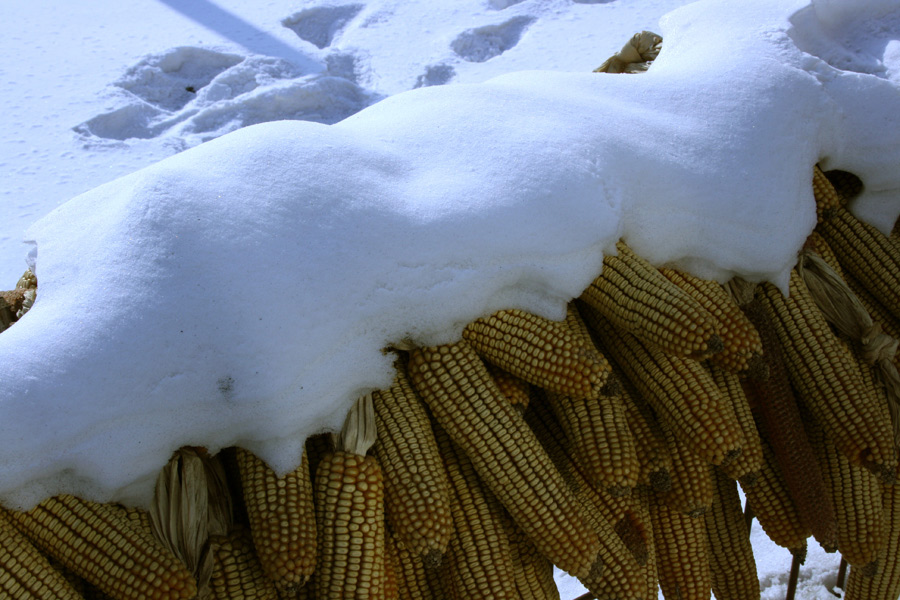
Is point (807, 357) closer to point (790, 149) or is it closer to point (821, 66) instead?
point (790, 149)

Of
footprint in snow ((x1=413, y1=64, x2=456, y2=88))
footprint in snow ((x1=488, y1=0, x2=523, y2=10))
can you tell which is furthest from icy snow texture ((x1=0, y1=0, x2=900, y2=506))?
footprint in snow ((x1=488, y1=0, x2=523, y2=10))

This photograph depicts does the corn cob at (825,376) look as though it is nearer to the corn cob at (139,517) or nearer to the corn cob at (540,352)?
the corn cob at (540,352)

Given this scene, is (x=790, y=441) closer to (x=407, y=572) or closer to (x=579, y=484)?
(x=579, y=484)

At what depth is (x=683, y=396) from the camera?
2.11m

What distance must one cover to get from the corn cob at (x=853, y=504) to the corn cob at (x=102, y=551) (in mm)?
2077

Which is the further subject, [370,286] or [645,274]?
[645,274]

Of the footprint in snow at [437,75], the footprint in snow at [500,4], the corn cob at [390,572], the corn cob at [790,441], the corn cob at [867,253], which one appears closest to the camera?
the corn cob at [390,572]

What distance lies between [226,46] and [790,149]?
3.63 metres

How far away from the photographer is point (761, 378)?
212cm

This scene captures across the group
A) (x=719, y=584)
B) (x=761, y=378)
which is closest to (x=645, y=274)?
(x=761, y=378)

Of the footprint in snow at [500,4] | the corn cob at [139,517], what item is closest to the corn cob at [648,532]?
the corn cob at [139,517]

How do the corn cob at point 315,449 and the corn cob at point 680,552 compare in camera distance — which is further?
the corn cob at point 680,552

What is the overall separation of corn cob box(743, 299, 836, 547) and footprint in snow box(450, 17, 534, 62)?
331 centimetres

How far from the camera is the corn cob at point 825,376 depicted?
2375 millimetres
